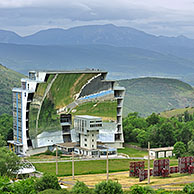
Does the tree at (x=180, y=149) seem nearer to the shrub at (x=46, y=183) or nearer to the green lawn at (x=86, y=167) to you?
the green lawn at (x=86, y=167)

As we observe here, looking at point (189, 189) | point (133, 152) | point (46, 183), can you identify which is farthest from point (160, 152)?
point (46, 183)

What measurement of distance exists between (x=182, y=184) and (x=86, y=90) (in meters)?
43.0

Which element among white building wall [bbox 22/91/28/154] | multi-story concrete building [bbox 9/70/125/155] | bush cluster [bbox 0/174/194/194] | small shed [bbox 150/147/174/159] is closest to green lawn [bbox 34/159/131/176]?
small shed [bbox 150/147/174/159]

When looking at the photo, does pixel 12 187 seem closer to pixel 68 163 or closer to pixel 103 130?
pixel 68 163

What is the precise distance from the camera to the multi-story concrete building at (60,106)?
310ft

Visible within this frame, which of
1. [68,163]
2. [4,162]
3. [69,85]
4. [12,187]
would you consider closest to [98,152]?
[68,163]

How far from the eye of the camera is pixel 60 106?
3917 inches

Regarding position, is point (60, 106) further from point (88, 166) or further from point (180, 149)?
point (180, 149)

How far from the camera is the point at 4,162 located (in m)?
69.9

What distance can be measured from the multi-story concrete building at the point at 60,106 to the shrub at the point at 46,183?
3845 centimetres

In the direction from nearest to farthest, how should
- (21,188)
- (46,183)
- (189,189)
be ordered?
(21,188), (189,189), (46,183)

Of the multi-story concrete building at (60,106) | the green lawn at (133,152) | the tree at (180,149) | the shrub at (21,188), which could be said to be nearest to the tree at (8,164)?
the shrub at (21,188)

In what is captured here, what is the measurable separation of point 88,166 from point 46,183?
89.9 ft

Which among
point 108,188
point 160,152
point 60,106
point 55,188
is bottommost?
point 55,188
